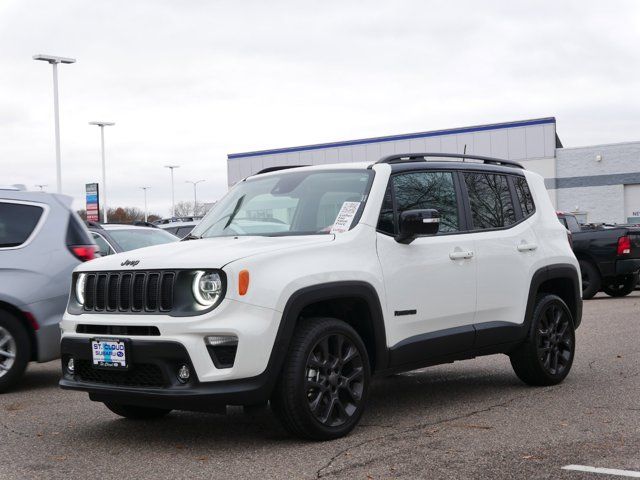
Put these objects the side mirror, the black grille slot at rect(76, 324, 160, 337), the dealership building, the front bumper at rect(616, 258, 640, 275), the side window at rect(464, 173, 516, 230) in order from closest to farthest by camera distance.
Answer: the black grille slot at rect(76, 324, 160, 337)
the side mirror
the side window at rect(464, 173, 516, 230)
the front bumper at rect(616, 258, 640, 275)
the dealership building

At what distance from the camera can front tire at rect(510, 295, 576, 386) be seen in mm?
7891

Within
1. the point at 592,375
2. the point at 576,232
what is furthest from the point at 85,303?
the point at 576,232

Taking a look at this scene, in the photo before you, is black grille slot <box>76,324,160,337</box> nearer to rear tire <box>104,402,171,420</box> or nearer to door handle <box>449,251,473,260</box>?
rear tire <box>104,402,171,420</box>

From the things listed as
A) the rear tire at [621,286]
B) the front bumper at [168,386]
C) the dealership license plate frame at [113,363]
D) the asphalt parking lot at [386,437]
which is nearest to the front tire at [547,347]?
the asphalt parking lot at [386,437]

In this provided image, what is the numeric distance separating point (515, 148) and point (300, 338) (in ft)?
155

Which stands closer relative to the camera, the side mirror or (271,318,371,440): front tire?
(271,318,371,440): front tire

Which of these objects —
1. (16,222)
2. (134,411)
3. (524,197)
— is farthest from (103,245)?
(524,197)

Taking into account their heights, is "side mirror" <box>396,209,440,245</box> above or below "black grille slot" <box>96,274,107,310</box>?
above

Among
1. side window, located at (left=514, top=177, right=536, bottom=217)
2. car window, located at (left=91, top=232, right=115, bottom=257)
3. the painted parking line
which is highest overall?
side window, located at (left=514, top=177, right=536, bottom=217)

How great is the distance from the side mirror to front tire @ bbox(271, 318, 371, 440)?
870 millimetres

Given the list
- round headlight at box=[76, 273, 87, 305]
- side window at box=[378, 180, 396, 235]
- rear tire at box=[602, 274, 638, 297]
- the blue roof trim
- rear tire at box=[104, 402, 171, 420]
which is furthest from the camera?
the blue roof trim

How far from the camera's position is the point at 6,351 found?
841cm

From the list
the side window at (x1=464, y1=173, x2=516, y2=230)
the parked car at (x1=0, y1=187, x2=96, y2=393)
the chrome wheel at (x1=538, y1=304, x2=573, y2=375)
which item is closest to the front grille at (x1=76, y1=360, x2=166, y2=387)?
the parked car at (x1=0, y1=187, x2=96, y2=393)

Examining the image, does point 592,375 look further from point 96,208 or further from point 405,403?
point 96,208
